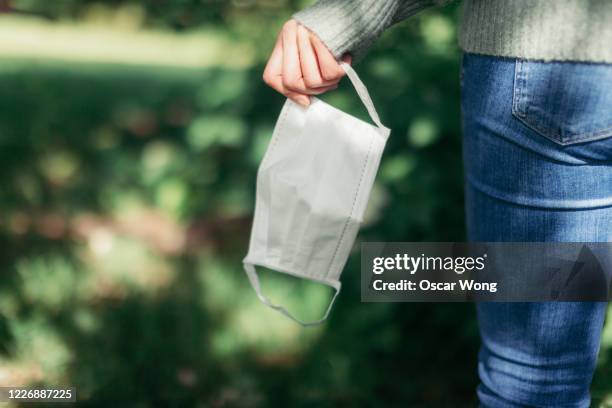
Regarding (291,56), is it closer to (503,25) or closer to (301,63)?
(301,63)

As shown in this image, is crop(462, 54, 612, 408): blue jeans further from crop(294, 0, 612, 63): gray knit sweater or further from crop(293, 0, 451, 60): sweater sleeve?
crop(293, 0, 451, 60): sweater sleeve

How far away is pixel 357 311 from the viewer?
2.40 m

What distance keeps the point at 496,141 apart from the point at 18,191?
2.76m

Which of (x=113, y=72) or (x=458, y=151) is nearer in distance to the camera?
(x=458, y=151)

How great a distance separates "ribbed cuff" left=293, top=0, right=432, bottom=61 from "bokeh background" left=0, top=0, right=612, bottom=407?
1.02 meters

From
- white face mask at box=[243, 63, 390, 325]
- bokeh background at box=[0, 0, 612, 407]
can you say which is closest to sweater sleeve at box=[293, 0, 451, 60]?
white face mask at box=[243, 63, 390, 325]

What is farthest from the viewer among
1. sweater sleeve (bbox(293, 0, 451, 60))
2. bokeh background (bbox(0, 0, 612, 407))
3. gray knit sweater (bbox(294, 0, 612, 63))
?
bokeh background (bbox(0, 0, 612, 407))

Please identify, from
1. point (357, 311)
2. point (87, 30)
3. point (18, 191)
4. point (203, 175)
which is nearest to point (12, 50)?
point (87, 30)

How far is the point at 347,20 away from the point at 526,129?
33cm

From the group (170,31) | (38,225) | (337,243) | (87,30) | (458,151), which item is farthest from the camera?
(87,30)

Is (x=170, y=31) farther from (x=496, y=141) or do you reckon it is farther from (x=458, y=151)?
(x=496, y=141)

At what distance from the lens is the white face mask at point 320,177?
4.27ft

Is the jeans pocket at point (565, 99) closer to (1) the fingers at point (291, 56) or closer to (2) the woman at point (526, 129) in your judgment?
(2) the woman at point (526, 129)

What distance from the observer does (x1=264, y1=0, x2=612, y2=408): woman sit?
1043 mm
